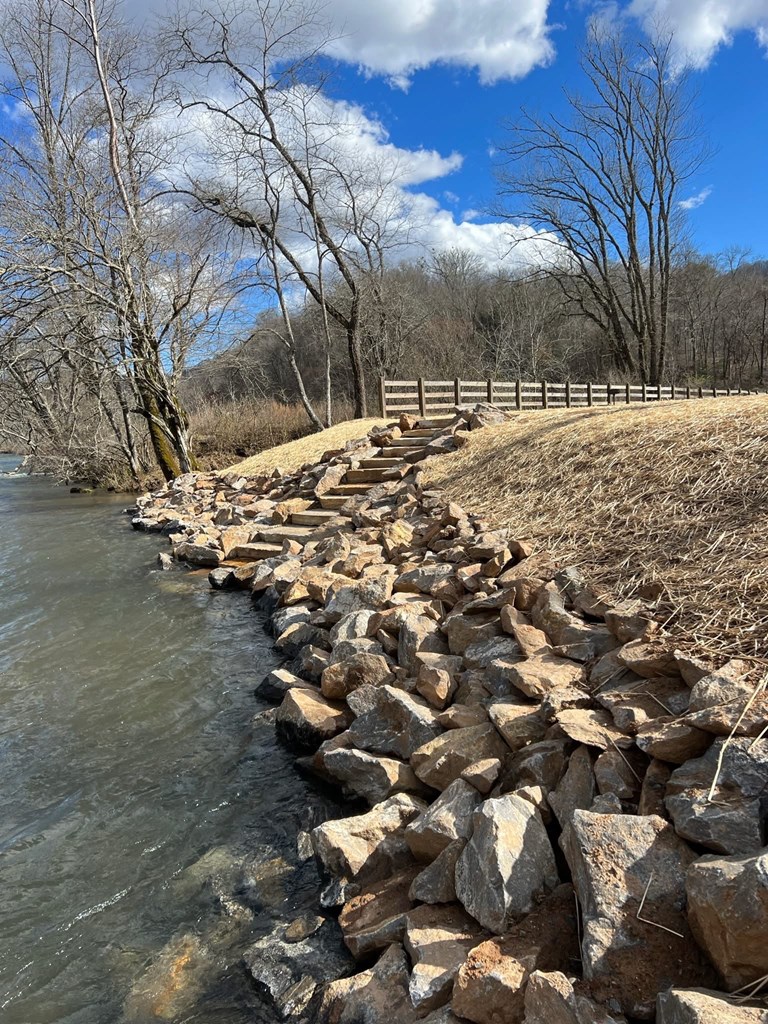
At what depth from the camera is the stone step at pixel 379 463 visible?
10853 millimetres

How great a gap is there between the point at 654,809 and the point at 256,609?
5.67m

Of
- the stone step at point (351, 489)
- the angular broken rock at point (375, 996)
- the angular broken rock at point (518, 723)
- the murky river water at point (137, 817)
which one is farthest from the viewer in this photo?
the stone step at point (351, 489)

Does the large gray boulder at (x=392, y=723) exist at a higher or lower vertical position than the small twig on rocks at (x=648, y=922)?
lower

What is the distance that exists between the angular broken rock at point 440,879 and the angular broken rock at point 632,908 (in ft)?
1.49

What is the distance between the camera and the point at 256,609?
7.25 m

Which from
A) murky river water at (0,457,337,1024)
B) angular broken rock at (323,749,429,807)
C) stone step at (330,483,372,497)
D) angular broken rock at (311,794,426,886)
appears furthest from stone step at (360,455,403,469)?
angular broken rock at (311,794,426,886)

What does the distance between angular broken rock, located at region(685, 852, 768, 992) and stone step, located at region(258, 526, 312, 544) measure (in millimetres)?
7702

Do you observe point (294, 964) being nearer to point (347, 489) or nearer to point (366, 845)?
point (366, 845)

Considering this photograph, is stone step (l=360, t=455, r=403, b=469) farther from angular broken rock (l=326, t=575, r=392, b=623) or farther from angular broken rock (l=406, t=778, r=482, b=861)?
angular broken rock (l=406, t=778, r=482, b=861)

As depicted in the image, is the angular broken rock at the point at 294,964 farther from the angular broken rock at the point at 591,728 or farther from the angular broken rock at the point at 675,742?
the angular broken rock at the point at 675,742

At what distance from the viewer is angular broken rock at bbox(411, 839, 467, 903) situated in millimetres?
2275

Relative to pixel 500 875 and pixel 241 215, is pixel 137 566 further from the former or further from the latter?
pixel 241 215

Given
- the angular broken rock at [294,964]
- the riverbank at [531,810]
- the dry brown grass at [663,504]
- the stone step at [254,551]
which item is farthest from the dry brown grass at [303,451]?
the angular broken rock at [294,964]

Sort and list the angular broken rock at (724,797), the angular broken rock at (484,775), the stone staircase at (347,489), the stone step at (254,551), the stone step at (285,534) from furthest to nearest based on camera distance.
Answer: the stone staircase at (347,489) → the stone step at (285,534) → the stone step at (254,551) → the angular broken rock at (484,775) → the angular broken rock at (724,797)
